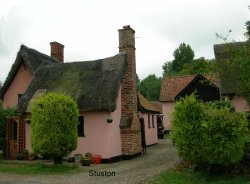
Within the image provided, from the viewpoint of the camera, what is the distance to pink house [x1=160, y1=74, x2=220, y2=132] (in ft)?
118

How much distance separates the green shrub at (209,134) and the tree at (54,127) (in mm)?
6360

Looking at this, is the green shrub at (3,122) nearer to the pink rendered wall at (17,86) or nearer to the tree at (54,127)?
the pink rendered wall at (17,86)

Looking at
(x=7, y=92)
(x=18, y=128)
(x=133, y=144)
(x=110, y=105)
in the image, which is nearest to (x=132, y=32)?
(x=110, y=105)

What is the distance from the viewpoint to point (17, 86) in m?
26.2

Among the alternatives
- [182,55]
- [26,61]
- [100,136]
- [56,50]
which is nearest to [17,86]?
[26,61]

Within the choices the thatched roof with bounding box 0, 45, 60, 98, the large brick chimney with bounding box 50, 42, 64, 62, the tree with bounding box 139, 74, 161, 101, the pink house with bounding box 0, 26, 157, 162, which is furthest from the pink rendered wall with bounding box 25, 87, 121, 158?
the tree with bounding box 139, 74, 161, 101

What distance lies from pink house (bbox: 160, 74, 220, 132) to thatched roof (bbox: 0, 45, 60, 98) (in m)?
15.8

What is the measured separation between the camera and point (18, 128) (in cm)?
2180

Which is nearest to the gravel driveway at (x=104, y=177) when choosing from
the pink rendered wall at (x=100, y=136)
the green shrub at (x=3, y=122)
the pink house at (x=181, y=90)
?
the pink rendered wall at (x=100, y=136)

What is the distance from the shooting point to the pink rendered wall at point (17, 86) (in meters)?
26.1

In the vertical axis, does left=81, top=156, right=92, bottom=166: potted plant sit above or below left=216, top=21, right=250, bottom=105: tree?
below

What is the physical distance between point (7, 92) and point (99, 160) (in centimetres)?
1124

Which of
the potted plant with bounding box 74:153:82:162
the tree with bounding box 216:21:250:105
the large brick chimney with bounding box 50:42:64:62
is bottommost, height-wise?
the potted plant with bounding box 74:153:82:162

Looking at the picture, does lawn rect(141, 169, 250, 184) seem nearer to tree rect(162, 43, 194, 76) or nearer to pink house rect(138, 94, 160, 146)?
pink house rect(138, 94, 160, 146)
